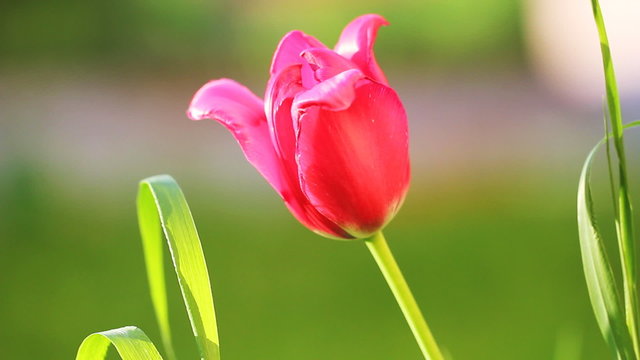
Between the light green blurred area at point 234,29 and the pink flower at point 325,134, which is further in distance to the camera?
the light green blurred area at point 234,29

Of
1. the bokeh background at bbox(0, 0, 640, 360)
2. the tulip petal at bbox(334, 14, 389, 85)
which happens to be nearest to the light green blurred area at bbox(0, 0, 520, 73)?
the bokeh background at bbox(0, 0, 640, 360)

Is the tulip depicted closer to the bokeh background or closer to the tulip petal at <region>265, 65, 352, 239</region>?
the tulip petal at <region>265, 65, 352, 239</region>

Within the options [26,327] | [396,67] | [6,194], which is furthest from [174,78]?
[26,327]

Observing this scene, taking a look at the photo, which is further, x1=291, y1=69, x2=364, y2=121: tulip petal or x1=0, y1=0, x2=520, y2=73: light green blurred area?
x1=0, y1=0, x2=520, y2=73: light green blurred area

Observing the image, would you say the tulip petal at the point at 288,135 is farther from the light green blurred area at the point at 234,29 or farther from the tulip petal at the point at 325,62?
the light green blurred area at the point at 234,29

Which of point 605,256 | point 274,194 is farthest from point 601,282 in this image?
point 274,194

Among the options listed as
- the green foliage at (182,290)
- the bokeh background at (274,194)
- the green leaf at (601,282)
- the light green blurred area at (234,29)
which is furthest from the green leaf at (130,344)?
the light green blurred area at (234,29)

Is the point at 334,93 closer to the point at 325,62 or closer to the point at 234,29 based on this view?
the point at 325,62
